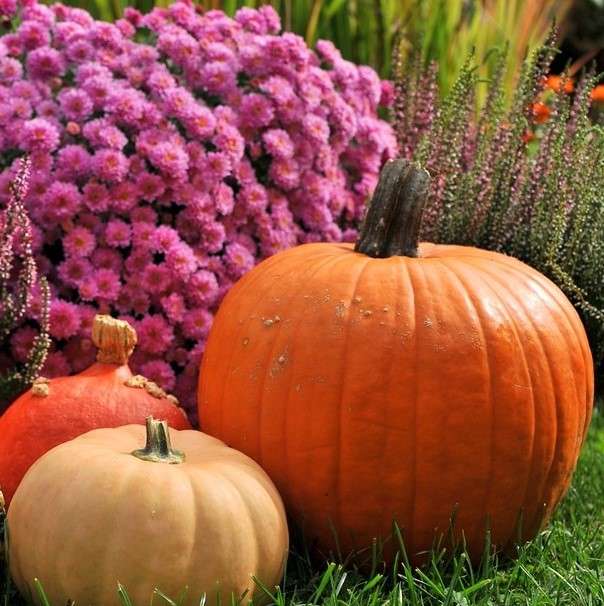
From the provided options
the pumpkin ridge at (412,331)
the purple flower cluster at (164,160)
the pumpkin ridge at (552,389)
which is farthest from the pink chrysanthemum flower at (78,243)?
the pumpkin ridge at (552,389)

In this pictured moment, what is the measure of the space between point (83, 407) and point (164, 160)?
2.62ft

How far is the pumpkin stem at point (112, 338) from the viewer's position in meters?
2.33

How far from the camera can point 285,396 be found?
6.75 ft

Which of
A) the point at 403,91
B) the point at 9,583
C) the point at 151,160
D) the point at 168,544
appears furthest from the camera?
the point at 403,91

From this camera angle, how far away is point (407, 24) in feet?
13.3

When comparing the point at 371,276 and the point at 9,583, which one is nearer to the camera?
the point at 9,583

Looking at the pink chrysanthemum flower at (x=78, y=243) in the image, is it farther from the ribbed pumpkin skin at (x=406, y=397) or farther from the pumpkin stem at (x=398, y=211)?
the pumpkin stem at (x=398, y=211)

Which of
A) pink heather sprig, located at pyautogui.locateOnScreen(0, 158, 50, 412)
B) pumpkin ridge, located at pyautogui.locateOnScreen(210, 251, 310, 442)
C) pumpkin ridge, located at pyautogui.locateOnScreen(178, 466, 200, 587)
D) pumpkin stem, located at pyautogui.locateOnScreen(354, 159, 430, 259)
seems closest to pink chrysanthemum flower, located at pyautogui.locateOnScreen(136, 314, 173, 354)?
pink heather sprig, located at pyautogui.locateOnScreen(0, 158, 50, 412)

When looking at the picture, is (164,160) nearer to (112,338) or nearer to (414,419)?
(112,338)

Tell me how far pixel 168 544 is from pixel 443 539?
0.66m

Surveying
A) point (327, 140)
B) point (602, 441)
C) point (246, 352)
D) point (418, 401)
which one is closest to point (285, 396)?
point (246, 352)

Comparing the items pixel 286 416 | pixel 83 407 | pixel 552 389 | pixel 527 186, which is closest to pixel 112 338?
pixel 83 407

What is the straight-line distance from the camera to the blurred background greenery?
3734 mm

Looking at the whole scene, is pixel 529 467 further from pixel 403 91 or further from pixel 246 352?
pixel 403 91
